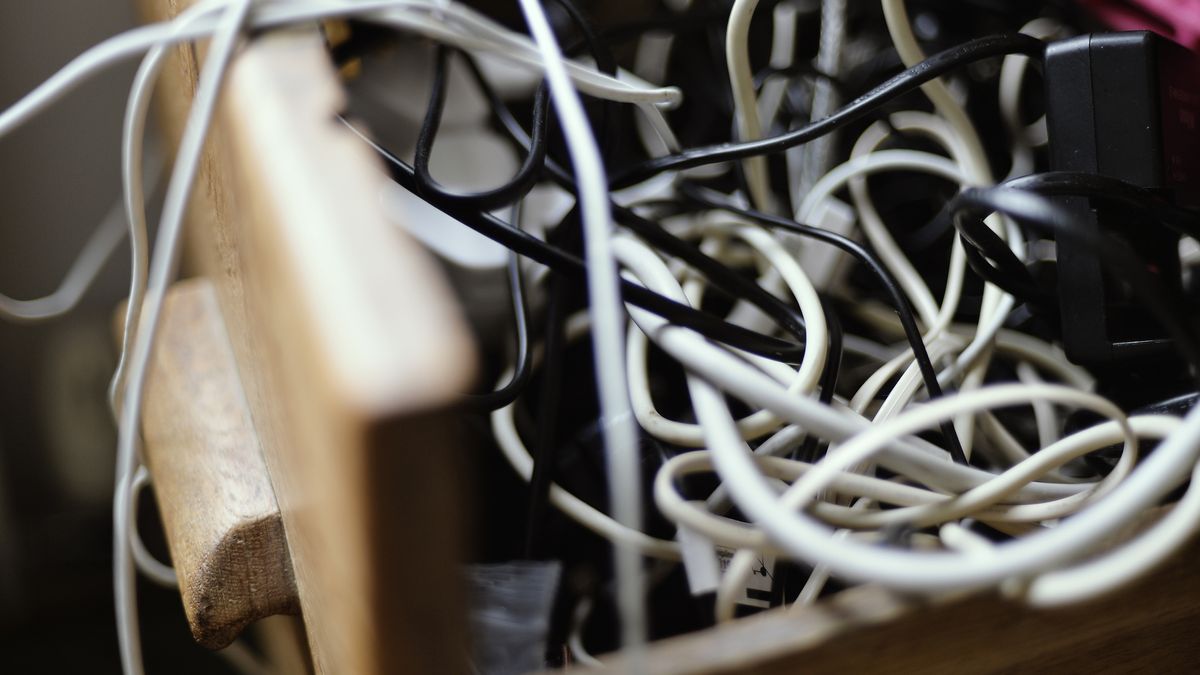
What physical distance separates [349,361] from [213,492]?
19 centimetres

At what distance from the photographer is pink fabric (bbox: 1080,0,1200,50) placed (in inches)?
14.6

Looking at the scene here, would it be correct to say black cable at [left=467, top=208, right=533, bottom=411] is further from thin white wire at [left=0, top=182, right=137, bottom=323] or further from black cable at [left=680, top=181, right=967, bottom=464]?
thin white wire at [left=0, top=182, right=137, bottom=323]

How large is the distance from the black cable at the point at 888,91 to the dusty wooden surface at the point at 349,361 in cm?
14

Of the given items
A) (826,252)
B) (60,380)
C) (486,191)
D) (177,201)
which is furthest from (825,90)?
(60,380)

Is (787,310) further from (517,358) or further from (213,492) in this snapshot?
(213,492)

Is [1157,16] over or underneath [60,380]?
over

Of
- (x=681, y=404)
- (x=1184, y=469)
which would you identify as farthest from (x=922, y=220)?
(x=1184, y=469)

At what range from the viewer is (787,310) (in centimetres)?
34

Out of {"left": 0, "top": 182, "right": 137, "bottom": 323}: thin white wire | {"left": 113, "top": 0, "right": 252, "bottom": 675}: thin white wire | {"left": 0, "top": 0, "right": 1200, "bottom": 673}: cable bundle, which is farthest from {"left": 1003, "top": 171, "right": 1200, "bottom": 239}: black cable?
{"left": 0, "top": 182, "right": 137, "bottom": 323}: thin white wire

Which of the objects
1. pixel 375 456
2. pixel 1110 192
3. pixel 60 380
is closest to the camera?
pixel 375 456

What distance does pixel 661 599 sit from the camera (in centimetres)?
37

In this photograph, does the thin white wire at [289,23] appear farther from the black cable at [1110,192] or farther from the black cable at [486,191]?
the black cable at [1110,192]

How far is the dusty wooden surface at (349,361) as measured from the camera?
0.51 ft

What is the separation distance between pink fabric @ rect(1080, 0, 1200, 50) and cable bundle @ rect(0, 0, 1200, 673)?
23mm
